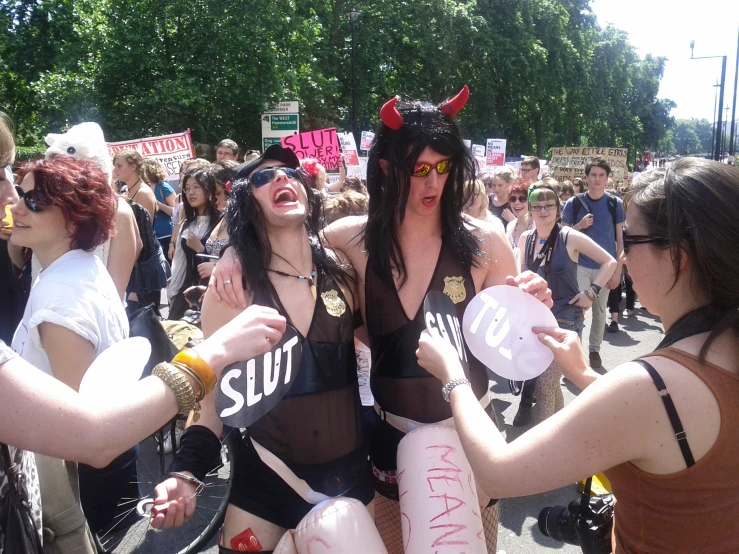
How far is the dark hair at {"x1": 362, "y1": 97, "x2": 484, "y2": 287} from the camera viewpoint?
6.88 ft

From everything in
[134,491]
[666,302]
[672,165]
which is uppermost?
[672,165]

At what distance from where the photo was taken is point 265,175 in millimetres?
2045

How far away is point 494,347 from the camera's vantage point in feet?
5.92

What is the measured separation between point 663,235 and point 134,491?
238 cm

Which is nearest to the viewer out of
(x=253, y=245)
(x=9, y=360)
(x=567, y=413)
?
(x=9, y=360)

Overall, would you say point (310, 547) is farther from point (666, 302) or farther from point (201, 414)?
point (666, 302)

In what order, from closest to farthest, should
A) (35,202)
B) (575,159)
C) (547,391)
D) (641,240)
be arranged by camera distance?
(641,240), (35,202), (547,391), (575,159)

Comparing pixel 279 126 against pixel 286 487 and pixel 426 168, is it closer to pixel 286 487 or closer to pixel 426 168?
pixel 426 168

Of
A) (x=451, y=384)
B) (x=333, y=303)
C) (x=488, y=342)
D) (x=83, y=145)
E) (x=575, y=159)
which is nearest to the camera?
(x=451, y=384)

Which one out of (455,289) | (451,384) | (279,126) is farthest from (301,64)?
(451,384)

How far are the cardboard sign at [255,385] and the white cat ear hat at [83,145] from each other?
2174 mm

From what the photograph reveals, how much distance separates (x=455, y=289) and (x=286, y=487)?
0.84 m

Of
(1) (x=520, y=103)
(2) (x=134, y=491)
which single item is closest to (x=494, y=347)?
(2) (x=134, y=491)

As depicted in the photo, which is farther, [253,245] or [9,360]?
[253,245]
